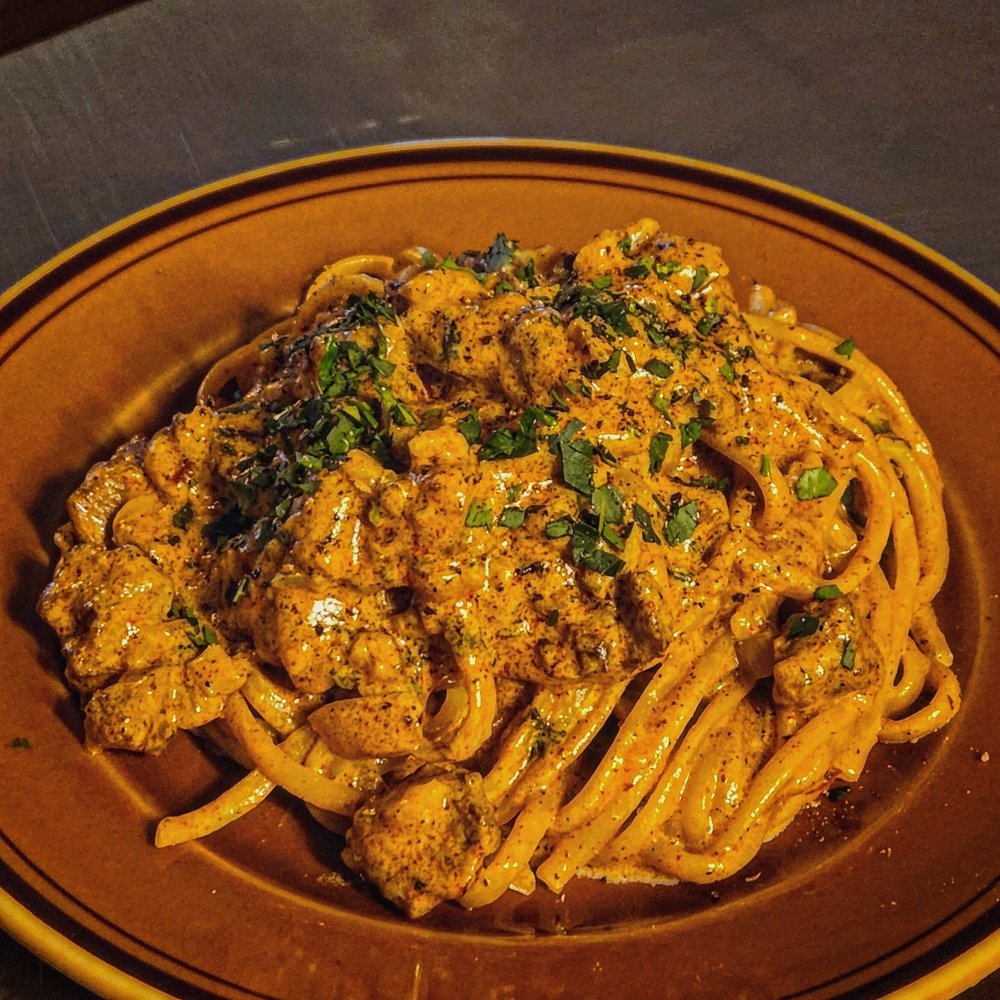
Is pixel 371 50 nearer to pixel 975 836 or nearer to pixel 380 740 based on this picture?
pixel 380 740

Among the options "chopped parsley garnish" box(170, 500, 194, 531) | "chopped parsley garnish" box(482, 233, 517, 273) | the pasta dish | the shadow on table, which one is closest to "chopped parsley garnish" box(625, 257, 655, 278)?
the pasta dish

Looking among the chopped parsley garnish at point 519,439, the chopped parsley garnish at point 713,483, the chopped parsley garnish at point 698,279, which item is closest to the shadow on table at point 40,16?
the chopped parsley garnish at point 698,279

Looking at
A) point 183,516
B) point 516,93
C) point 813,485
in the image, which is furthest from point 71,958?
point 516,93

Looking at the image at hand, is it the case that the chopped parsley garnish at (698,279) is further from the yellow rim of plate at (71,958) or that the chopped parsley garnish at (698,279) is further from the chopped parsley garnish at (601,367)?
the yellow rim of plate at (71,958)

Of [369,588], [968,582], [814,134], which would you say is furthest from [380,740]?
[814,134]

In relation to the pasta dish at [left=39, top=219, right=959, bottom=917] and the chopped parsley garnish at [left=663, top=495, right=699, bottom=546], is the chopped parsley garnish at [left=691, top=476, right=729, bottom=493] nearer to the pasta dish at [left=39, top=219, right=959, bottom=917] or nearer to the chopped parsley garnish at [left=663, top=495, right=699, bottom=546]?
the pasta dish at [left=39, top=219, right=959, bottom=917]

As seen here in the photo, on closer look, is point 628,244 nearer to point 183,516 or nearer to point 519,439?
point 519,439

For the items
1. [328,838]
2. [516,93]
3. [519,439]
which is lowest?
[328,838]
